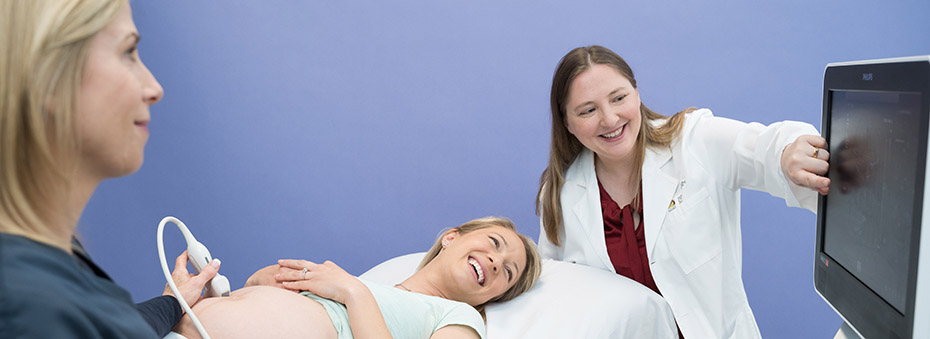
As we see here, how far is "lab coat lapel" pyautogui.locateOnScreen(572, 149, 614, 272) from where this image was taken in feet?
6.26

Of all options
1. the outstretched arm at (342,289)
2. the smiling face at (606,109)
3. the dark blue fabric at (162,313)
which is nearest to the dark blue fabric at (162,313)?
the dark blue fabric at (162,313)

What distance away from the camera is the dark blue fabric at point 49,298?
563 mm

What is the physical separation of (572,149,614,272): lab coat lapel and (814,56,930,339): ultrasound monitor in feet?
2.26

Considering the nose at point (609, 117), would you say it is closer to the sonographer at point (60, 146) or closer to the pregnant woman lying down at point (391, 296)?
the pregnant woman lying down at point (391, 296)

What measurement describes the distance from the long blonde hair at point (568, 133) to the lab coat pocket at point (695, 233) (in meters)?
0.14

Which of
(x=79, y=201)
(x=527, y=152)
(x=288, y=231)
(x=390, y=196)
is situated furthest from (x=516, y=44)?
(x=79, y=201)

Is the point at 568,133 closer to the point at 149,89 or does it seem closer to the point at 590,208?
the point at 590,208

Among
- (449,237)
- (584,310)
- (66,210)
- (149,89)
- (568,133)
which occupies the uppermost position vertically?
(149,89)

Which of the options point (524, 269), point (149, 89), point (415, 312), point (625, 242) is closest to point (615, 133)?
point (625, 242)

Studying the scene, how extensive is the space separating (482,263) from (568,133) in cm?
51

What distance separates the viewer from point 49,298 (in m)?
0.58

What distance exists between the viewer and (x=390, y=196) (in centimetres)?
268

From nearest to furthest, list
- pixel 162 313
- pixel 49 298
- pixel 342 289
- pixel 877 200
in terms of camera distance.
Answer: pixel 49 298 → pixel 877 200 → pixel 162 313 → pixel 342 289

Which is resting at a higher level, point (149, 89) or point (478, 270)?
point (149, 89)
